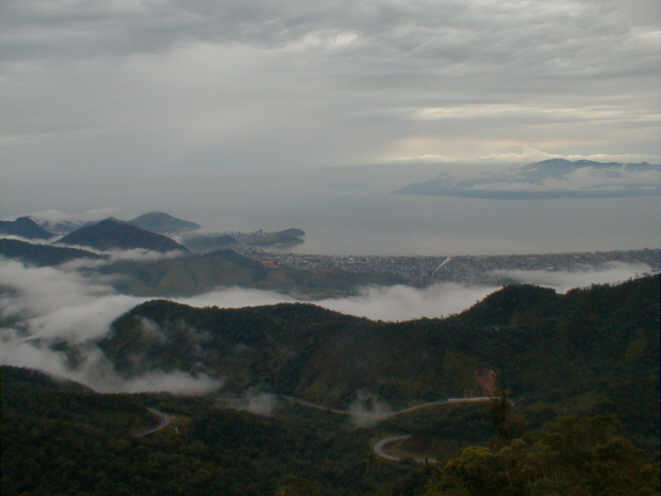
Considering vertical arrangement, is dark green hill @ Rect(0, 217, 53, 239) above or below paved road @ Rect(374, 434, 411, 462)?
above

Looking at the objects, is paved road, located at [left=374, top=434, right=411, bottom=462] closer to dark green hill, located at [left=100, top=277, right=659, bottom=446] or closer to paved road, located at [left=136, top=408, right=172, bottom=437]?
dark green hill, located at [left=100, top=277, right=659, bottom=446]

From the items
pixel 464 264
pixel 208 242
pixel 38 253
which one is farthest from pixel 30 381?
pixel 208 242

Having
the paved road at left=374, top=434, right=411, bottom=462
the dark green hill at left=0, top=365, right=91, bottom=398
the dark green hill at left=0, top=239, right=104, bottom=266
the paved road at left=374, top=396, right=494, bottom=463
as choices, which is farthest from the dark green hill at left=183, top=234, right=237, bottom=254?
the paved road at left=374, top=434, right=411, bottom=462

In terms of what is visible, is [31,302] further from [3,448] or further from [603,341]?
[603,341]

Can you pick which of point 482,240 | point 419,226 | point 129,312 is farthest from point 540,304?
point 419,226

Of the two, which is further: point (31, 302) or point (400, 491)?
point (31, 302)

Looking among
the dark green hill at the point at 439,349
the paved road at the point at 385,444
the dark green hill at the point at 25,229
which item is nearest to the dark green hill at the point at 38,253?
the dark green hill at the point at 25,229

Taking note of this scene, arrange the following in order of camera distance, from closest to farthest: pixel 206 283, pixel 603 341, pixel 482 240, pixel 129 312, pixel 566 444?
1. pixel 566 444
2. pixel 603 341
3. pixel 129 312
4. pixel 206 283
5. pixel 482 240
